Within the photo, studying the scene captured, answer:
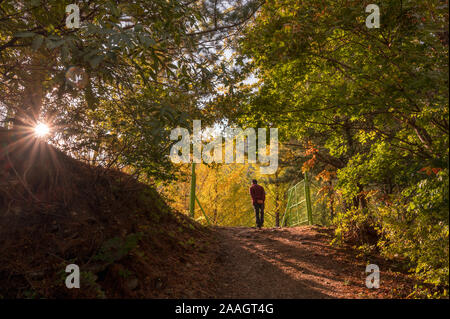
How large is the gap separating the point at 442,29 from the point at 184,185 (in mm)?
13233

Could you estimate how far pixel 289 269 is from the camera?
5.12m

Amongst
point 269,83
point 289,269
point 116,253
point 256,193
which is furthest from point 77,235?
point 256,193

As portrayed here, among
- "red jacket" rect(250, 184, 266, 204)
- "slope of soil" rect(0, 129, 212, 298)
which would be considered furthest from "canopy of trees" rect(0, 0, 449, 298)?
"red jacket" rect(250, 184, 266, 204)

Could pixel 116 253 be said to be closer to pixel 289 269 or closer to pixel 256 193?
pixel 289 269

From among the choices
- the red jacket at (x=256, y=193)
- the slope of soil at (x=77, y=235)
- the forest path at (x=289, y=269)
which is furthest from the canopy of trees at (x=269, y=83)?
the red jacket at (x=256, y=193)

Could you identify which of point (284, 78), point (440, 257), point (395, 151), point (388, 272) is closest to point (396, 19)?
point (284, 78)

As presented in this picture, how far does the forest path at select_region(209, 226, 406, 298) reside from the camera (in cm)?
419

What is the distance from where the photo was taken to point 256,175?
16672 mm

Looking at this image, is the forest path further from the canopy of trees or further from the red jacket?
the red jacket

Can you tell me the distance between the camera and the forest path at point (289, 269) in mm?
4191

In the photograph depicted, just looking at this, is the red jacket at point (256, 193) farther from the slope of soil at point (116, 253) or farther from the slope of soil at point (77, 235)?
the slope of soil at point (77, 235)

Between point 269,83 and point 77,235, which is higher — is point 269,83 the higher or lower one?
the higher one

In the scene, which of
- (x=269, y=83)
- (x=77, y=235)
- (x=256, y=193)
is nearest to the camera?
(x=77, y=235)

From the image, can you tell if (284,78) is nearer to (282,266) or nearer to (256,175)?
(282,266)
